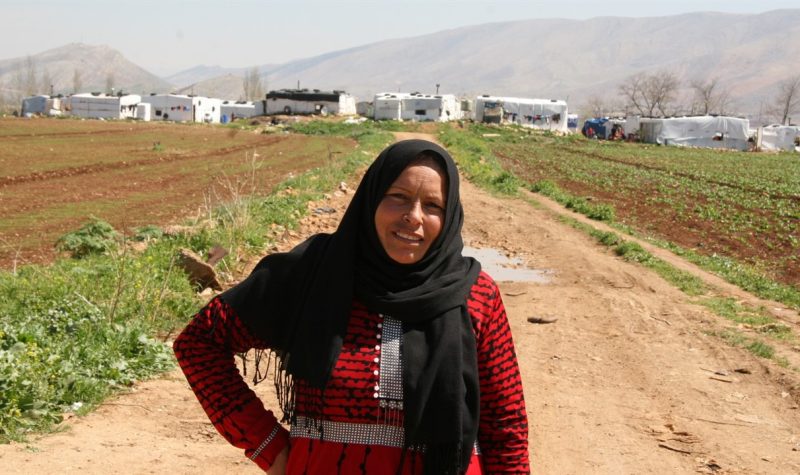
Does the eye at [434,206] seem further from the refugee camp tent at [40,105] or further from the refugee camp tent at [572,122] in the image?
the refugee camp tent at [572,122]

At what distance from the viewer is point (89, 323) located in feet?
20.8

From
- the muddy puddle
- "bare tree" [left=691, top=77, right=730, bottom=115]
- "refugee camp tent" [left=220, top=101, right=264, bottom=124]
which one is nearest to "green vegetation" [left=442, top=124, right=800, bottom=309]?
the muddy puddle

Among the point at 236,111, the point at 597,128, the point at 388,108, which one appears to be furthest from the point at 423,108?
the point at 236,111

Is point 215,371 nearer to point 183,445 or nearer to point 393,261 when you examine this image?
point 393,261

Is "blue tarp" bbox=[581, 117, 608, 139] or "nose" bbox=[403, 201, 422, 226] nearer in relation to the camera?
"nose" bbox=[403, 201, 422, 226]

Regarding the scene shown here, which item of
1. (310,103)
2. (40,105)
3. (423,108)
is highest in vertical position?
(310,103)

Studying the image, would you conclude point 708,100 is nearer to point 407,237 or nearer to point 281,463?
point 407,237

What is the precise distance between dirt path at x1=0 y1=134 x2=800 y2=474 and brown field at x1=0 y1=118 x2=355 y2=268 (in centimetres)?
242

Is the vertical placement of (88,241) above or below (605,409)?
above

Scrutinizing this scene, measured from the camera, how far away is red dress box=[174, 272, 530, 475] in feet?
7.74

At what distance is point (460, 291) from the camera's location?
7.74 ft

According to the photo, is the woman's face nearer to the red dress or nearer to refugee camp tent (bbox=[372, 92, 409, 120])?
the red dress

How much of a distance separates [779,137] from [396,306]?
7232 cm

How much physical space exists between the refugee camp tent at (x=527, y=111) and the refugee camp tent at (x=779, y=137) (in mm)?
21586
